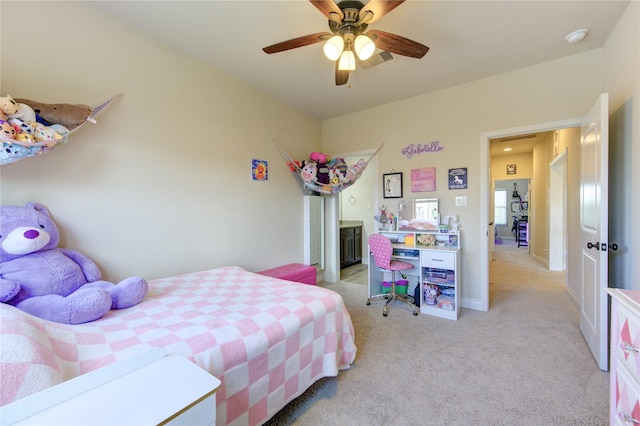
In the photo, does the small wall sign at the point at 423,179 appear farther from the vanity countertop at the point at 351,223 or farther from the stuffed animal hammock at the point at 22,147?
the stuffed animal hammock at the point at 22,147

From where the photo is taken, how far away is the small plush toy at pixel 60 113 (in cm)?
156

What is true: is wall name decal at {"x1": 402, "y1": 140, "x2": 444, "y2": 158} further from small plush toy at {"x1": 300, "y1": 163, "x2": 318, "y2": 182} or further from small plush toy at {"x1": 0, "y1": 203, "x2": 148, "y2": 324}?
small plush toy at {"x1": 0, "y1": 203, "x2": 148, "y2": 324}

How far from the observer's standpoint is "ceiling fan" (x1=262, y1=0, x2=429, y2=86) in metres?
1.53

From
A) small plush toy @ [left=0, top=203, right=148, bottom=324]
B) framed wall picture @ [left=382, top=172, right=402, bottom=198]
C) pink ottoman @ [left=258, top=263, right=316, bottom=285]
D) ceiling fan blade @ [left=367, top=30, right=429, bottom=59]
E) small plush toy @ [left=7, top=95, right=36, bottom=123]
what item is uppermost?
ceiling fan blade @ [left=367, top=30, right=429, bottom=59]

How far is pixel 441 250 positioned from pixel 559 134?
138 inches

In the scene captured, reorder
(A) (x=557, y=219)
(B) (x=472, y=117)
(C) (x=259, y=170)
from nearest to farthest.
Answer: (B) (x=472, y=117) → (C) (x=259, y=170) → (A) (x=557, y=219)

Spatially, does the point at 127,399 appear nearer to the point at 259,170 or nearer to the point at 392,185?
the point at 259,170

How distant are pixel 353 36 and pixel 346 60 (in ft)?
0.52

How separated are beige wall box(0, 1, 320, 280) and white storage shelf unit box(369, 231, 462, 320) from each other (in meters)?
1.77

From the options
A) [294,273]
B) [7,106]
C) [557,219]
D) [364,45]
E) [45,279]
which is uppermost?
[364,45]

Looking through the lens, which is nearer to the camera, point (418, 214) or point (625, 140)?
point (625, 140)

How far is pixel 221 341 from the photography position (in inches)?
47.9

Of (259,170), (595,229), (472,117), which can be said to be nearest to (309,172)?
(259,170)

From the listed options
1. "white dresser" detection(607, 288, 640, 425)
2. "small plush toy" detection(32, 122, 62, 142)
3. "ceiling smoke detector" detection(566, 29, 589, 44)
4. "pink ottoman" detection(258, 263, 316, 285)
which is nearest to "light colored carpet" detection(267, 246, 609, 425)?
"white dresser" detection(607, 288, 640, 425)
